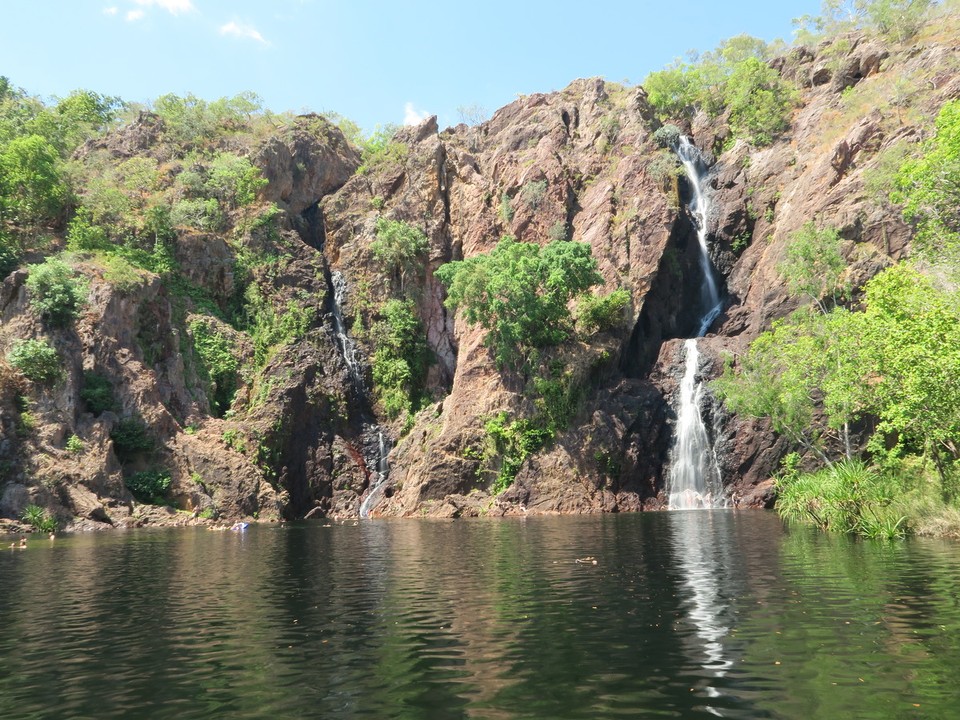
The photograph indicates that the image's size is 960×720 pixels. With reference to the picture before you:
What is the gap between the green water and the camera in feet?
32.1

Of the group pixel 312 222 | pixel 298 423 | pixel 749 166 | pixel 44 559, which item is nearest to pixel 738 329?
pixel 749 166

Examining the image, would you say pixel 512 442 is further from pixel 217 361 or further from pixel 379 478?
pixel 217 361

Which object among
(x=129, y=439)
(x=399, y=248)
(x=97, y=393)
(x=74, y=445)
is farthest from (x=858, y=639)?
(x=399, y=248)

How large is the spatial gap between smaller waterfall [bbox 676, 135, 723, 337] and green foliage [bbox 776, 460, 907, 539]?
107 feet

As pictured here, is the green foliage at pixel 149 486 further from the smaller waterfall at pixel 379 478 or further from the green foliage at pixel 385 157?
the green foliage at pixel 385 157

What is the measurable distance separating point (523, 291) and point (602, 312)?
7.13 m

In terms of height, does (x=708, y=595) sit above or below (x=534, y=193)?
below

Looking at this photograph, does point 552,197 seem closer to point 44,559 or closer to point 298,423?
point 298,423

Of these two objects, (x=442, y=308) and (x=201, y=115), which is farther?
(x=201, y=115)

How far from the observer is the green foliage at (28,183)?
6456 centimetres

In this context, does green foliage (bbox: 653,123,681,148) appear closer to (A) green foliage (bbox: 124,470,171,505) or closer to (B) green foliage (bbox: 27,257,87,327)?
(B) green foliage (bbox: 27,257,87,327)

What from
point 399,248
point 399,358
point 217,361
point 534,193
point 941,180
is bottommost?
point 217,361

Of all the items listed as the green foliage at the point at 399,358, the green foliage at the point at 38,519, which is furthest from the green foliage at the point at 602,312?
the green foliage at the point at 38,519

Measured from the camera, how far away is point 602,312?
199ft
